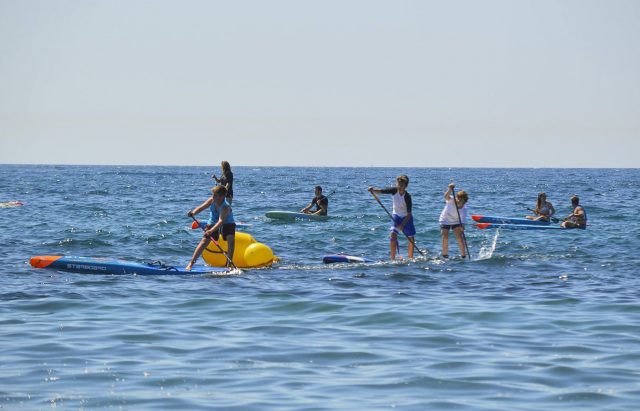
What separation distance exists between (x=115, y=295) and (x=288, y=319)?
326cm

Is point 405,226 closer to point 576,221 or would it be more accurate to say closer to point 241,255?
point 241,255

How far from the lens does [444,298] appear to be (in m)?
13.4

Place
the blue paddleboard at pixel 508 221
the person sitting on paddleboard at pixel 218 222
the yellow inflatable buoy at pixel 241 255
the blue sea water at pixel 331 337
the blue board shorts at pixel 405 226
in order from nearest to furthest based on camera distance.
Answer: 1. the blue sea water at pixel 331 337
2. the person sitting on paddleboard at pixel 218 222
3. the yellow inflatable buoy at pixel 241 255
4. the blue board shorts at pixel 405 226
5. the blue paddleboard at pixel 508 221

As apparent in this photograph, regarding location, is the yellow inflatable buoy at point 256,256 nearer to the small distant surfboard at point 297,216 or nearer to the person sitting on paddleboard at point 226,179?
the person sitting on paddleboard at point 226,179

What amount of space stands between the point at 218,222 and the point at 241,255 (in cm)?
120

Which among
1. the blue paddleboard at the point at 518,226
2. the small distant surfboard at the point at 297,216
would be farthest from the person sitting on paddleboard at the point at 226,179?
the small distant surfboard at the point at 297,216

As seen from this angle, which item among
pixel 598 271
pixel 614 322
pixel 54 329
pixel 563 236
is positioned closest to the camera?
pixel 54 329

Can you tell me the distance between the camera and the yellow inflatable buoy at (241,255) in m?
17.1

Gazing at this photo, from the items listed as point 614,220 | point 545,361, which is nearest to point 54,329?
point 545,361

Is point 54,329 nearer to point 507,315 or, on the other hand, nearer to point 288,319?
point 288,319

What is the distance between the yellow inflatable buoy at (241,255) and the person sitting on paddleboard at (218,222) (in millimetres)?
296

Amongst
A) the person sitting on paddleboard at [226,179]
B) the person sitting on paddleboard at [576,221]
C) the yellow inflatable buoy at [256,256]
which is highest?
the person sitting on paddleboard at [226,179]

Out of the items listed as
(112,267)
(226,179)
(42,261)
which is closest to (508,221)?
(226,179)

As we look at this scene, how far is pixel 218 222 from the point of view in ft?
53.4
